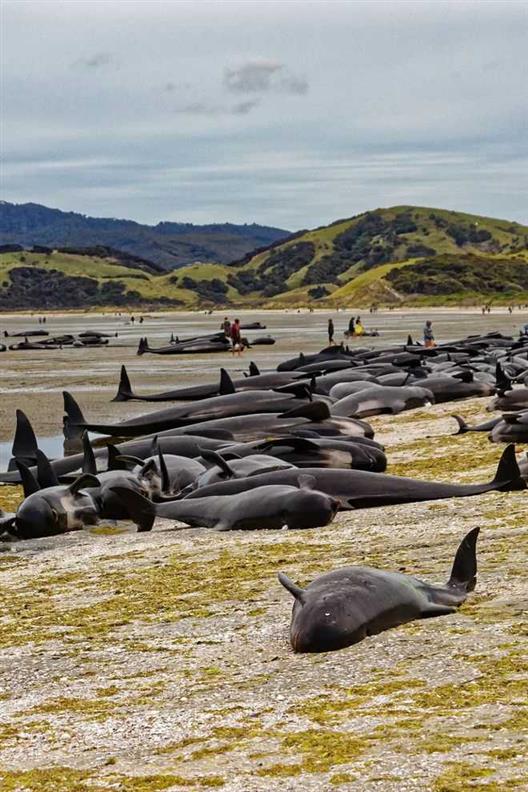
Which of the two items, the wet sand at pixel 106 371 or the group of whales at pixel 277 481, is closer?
the group of whales at pixel 277 481

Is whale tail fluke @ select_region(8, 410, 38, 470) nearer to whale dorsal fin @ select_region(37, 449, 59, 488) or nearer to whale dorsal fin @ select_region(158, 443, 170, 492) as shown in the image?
whale dorsal fin @ select_region(37, 449, 59, 488)

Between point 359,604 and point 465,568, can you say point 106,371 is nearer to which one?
point 465,568

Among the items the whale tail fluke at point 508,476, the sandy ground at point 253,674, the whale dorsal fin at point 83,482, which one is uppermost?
the whale tail fluke at point 508,476

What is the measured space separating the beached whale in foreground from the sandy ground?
9 centimetres

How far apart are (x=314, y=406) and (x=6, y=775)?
429 inches

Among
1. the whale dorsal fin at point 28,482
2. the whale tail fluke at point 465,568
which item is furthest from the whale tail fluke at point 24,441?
the whale tail fluke at point 465,568

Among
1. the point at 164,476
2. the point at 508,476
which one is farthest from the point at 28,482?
the point at 508,476

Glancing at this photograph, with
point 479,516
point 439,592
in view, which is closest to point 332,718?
point 439,592

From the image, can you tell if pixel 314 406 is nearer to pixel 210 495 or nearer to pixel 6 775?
pixel 210 495

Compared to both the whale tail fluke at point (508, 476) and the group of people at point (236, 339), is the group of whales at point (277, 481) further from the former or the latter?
the group of people at point (236, 339)

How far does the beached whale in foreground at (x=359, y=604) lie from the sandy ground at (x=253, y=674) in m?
0.09

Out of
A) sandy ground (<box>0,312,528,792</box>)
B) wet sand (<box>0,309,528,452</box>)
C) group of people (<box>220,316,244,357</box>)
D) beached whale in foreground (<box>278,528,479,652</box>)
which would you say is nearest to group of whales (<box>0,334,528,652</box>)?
beached whale in foreground (<box>278,528,479,652</box>)

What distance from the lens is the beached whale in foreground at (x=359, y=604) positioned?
6.57 m

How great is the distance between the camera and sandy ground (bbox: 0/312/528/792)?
195 inches
